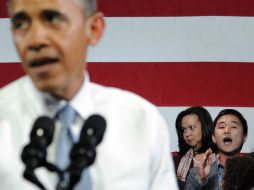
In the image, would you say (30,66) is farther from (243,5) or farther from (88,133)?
(243,5)

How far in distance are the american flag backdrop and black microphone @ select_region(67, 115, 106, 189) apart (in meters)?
1.80

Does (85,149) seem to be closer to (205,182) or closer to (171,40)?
(205,182)

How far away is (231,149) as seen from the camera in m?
1.97

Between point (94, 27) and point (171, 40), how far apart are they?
167cm

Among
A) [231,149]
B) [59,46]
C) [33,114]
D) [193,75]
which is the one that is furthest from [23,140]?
[193,75]

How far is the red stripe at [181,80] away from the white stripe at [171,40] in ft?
0.10

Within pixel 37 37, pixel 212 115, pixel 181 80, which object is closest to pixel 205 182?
pixel 212 115

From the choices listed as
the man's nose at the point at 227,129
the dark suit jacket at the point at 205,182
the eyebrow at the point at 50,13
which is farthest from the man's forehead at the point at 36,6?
the man's nose at the point at 227,129

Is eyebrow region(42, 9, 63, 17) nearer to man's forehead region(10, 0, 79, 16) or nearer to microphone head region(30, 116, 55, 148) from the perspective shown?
man's forehead region(10, 0, 79, 16)

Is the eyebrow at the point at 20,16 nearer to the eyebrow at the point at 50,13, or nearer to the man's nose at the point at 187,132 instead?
the eyebrow at the point at 50,13

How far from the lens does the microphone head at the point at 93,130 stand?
52 centimetres

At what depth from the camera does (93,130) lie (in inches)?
20.9

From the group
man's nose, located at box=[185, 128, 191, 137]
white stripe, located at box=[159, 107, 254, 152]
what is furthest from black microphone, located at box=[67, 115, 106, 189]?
white stripe, located at box=[159, 107, 254, 152]

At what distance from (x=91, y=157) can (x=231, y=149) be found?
1510mm
